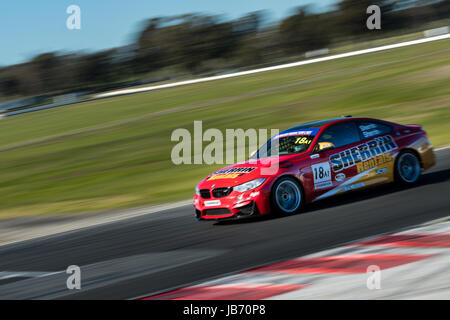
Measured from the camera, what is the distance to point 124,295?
250 inches

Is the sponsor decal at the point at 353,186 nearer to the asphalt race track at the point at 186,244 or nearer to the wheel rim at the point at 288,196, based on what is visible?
the asphalt race track at the point at 186,244

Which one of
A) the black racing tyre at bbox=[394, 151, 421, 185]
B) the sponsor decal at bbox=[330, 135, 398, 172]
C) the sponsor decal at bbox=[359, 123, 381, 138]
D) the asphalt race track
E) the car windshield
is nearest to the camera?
the asphalt race track

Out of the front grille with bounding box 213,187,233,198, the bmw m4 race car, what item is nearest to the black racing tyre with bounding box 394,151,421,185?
the bmw m4 race car

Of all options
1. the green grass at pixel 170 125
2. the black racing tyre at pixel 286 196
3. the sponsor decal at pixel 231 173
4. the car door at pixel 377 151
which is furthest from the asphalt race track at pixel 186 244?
the green grass at pixel 170 125

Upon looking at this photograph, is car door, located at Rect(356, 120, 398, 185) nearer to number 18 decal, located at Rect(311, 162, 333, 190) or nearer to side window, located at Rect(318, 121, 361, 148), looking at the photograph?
side window, located at Rect(318, 121, 361, 148)

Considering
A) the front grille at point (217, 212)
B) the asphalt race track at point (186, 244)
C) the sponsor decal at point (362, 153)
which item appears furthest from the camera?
the sponsor decal at point (362, 153)

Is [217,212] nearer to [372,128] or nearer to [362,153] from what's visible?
[362,153]

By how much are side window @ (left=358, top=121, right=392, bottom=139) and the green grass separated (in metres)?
4.85

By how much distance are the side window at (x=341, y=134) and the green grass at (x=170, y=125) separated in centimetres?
467

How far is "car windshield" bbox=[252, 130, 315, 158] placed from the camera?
390 inches

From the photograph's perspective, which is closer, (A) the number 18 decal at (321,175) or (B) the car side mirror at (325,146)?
(A) the number 18 decal at (321,175)

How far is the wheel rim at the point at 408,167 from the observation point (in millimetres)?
10484

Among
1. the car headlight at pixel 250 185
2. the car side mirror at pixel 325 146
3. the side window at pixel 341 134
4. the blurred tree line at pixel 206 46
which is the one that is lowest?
the car headlight at pixel 250 185
